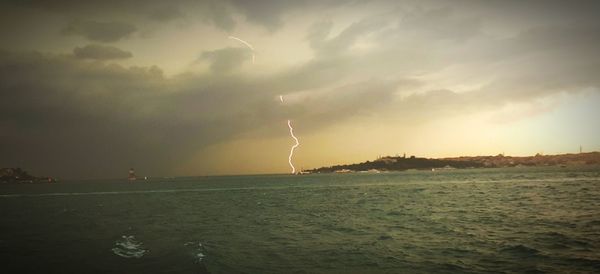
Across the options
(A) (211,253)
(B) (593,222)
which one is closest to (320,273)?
(A) (211,253)

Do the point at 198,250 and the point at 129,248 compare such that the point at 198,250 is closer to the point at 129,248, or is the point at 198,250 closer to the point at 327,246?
the point at 129,248

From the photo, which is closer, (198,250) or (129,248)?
(198,250)

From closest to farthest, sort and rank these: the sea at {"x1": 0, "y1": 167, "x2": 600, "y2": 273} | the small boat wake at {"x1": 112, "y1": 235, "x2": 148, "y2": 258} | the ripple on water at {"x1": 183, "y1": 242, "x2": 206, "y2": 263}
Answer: the sea at {"x1": 0, "y1": 167, "x2": 600, "y2": 273}, the ripple on water at {"x1": 183, "y1": 242, "x2": 206, "y2": 263}, the small boat wake at {"x1": 112, "y1": 235, "x2": 148, "y2": 258}

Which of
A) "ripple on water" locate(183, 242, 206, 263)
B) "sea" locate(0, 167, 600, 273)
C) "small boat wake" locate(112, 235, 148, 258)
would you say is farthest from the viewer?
"small boat wake" locate(112, 235, 148, 258)

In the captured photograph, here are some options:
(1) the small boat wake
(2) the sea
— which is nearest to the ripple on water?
(2) the sea

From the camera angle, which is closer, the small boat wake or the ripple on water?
the ripple on water

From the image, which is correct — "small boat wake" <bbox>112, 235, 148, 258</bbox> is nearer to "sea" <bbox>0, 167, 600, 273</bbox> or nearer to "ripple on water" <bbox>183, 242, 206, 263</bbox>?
"sea" <bbox>0, 167, 600, 273</bbox>

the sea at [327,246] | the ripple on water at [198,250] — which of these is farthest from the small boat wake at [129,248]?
the ripple on water at [198,250]

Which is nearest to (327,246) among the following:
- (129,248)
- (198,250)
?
(198,250)
